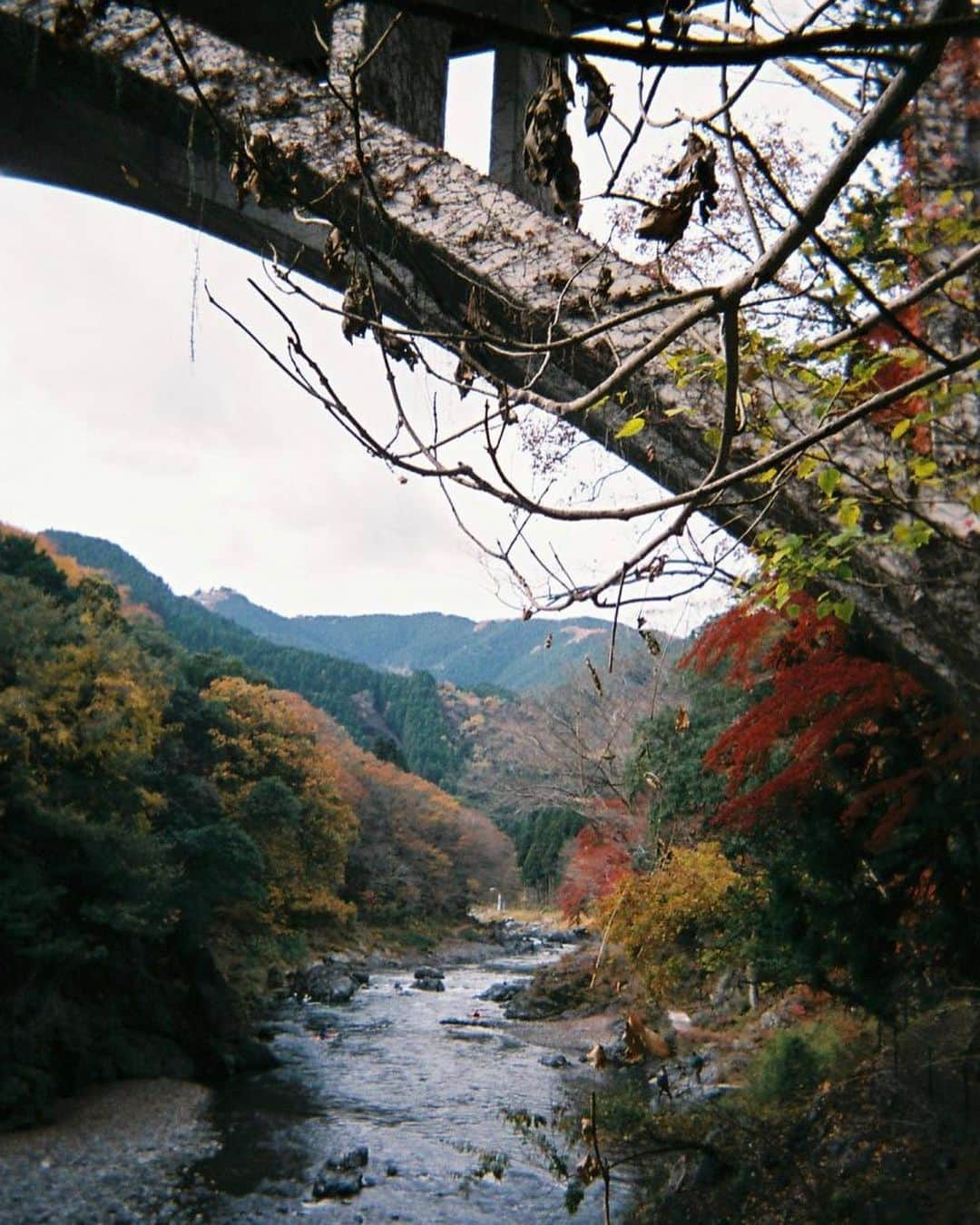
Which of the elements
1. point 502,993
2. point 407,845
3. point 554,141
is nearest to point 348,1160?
point 554,141

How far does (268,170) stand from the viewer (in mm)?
2303

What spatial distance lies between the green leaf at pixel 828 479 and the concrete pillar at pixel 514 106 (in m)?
1.67

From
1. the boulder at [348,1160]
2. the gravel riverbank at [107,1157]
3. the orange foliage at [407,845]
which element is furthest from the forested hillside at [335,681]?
the boulder at [348,1160]

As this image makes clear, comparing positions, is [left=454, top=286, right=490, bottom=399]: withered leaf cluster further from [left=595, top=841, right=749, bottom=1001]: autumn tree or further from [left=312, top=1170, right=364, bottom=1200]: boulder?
[left=595, top=841, right=749, bottom=1001]: autumn tree

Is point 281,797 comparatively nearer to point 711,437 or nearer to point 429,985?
point 429,985

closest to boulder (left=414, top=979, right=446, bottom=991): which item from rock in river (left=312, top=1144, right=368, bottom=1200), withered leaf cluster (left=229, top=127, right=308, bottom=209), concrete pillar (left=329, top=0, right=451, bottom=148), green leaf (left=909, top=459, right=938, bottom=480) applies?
rock in river (left=312, top=1144, right=368, bottom=1200)

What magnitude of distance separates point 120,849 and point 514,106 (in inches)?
594

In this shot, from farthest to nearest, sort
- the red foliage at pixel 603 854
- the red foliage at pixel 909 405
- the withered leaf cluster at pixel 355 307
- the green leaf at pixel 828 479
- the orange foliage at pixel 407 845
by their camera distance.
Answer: the orange foliage at pixel 407 845
the red foliage at pixel 603 854
the red foliage at pixel 909 405
the green leaf at pixel 828 479
the withered leaf cluster at pixel 355 307

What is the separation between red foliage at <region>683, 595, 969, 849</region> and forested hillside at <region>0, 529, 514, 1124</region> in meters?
11.6

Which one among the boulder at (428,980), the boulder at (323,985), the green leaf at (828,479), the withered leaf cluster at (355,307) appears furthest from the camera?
the boulder at (428,980)

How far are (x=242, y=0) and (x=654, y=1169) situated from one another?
1071 cm

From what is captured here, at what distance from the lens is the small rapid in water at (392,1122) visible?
9.75 metres

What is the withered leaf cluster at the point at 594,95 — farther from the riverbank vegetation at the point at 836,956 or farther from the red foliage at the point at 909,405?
the riverbank vegetation at the point at 836,956

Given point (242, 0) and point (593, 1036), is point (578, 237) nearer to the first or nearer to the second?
point (242, 0)
